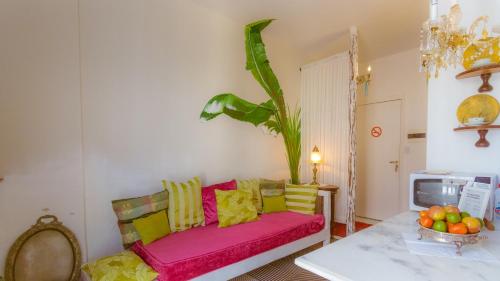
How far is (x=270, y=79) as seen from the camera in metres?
3.26

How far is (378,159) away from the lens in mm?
4371

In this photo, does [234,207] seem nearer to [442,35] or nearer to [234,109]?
[234,109]

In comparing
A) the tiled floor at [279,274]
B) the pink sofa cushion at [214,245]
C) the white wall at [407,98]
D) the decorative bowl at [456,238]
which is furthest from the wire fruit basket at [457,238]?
the white wall at [407,98]

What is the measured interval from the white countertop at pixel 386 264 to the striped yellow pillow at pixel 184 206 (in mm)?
1641

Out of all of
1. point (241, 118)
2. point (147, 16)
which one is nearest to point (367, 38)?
point (241, 118)

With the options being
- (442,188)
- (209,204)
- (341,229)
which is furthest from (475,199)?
(341,229)

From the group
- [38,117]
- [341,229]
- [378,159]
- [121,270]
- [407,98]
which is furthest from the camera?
[378,159]

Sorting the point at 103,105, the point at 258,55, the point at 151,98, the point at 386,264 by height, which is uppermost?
the point at 258,55

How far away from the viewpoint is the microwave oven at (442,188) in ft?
5.13

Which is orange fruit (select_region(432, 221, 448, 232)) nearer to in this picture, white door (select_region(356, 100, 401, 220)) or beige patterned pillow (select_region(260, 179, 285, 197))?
beige patterned pillow (select_region(260, 179, 285, 197))

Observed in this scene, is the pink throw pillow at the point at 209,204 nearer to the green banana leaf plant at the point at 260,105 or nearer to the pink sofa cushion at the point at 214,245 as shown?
the pink sofa cushion at the point at 214,245

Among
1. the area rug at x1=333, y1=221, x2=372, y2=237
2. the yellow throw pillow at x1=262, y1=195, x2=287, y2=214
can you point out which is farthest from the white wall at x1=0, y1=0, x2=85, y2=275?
the area rug at x1=333, y1=221, x2=372, y2=237

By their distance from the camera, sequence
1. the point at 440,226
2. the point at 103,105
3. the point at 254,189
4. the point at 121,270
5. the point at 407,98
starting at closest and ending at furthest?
1. the point at 440,226
2. the point at 121,270
3. the point at 103,105
4. the point at 254,189
5. the point at 407,98

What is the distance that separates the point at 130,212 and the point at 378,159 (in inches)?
155
